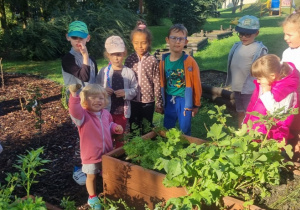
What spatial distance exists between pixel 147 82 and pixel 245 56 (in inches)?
54.4

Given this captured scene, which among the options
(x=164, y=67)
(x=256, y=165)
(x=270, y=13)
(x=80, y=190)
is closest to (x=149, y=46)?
(x=164, y=67)

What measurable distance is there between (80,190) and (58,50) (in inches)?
366

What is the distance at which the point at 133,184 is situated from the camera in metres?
2.48

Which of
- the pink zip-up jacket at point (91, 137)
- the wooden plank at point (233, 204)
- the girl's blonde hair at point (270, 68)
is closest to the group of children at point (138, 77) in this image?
the pink zip-up jacket at point (91, 137)

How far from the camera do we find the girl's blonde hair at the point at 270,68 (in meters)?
2.76

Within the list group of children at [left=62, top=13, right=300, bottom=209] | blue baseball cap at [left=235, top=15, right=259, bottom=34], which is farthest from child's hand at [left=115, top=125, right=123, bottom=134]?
blue baseball cap at [left=235, top=15, right=259, bottom=34]

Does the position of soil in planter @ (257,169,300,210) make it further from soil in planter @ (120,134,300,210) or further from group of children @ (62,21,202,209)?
group of children @ (62,21,202,209)

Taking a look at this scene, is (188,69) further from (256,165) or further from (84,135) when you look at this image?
(256,165)

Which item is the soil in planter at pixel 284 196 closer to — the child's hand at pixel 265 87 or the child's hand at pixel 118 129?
the child's hand at pixel 265 87

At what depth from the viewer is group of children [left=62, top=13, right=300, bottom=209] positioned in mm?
2812

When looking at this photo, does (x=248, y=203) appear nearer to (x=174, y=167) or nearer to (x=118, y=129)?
(x=174, y=167)

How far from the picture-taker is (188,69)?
3.62m

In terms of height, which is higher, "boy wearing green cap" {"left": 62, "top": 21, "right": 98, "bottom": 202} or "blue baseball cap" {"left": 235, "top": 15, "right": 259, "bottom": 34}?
"blue baseball cap" {"left": 235, "top": 15, "right": 259, "bottom": 34}

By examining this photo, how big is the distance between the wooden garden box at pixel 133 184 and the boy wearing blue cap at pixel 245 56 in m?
1.70
